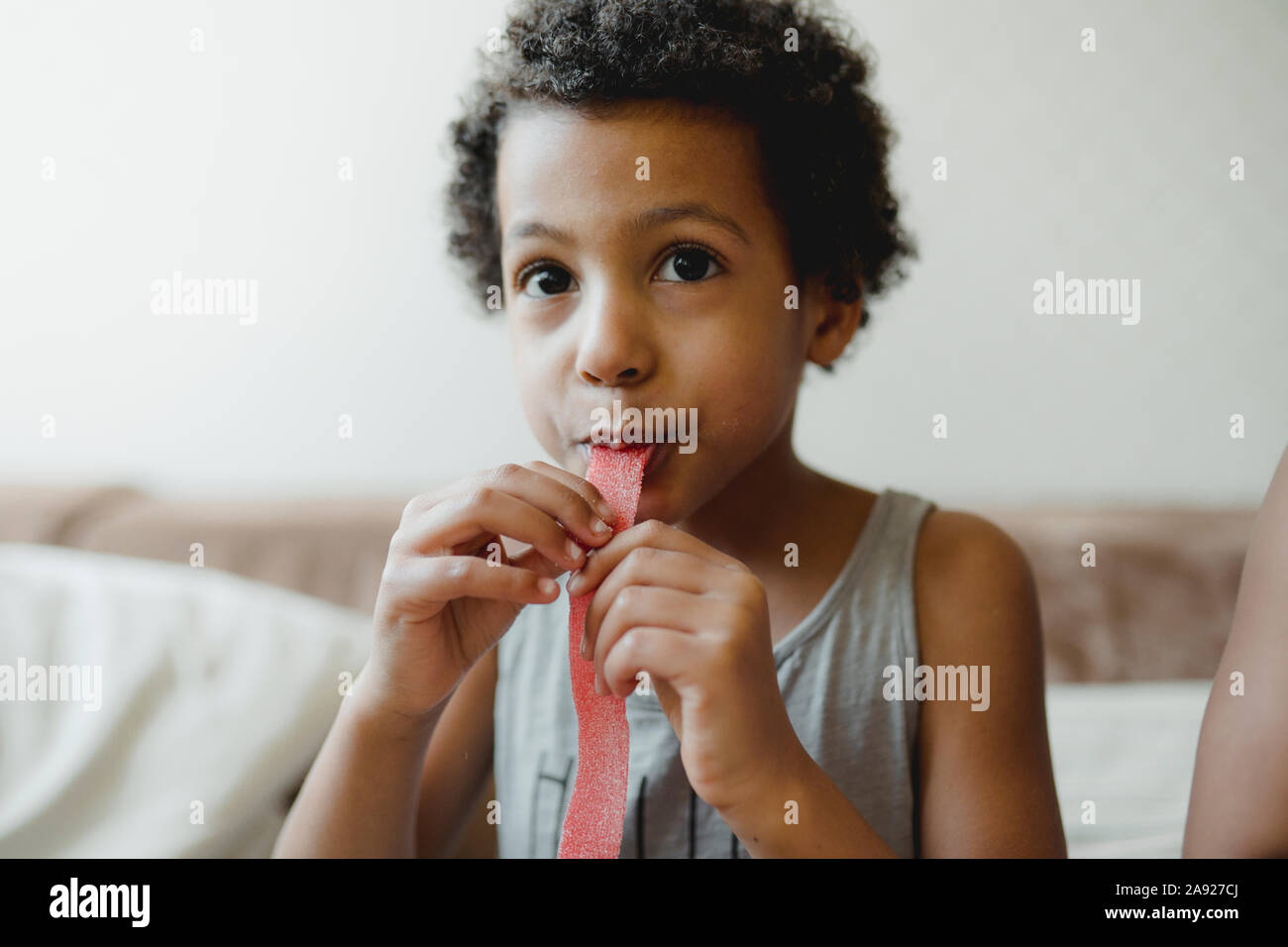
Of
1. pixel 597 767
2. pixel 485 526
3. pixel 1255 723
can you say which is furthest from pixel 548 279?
pixel 1255 723

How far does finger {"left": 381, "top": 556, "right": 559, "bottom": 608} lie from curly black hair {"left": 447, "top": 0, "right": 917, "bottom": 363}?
283mm

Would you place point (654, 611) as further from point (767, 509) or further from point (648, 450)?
point (767, 509)

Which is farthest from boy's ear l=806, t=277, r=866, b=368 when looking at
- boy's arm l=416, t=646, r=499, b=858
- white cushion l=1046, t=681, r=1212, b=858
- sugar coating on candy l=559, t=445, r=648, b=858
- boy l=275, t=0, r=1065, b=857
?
white cushion l=1046, t=681, r=1212, b=858

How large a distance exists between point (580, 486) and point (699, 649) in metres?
0.11

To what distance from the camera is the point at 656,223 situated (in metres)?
0.56

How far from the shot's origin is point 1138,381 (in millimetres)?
853

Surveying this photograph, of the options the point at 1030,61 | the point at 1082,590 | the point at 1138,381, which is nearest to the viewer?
the point at 1030,61

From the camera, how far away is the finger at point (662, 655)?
1.55 feet

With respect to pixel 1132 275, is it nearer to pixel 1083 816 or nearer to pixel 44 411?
pixel 1083 816

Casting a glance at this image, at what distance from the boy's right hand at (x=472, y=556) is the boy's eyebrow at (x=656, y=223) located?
0.48ft

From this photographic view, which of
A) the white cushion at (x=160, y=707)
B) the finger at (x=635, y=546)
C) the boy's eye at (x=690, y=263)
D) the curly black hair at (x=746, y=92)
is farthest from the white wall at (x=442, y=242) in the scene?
the finger at (x=635, y=546)

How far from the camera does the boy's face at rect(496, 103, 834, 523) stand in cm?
56
